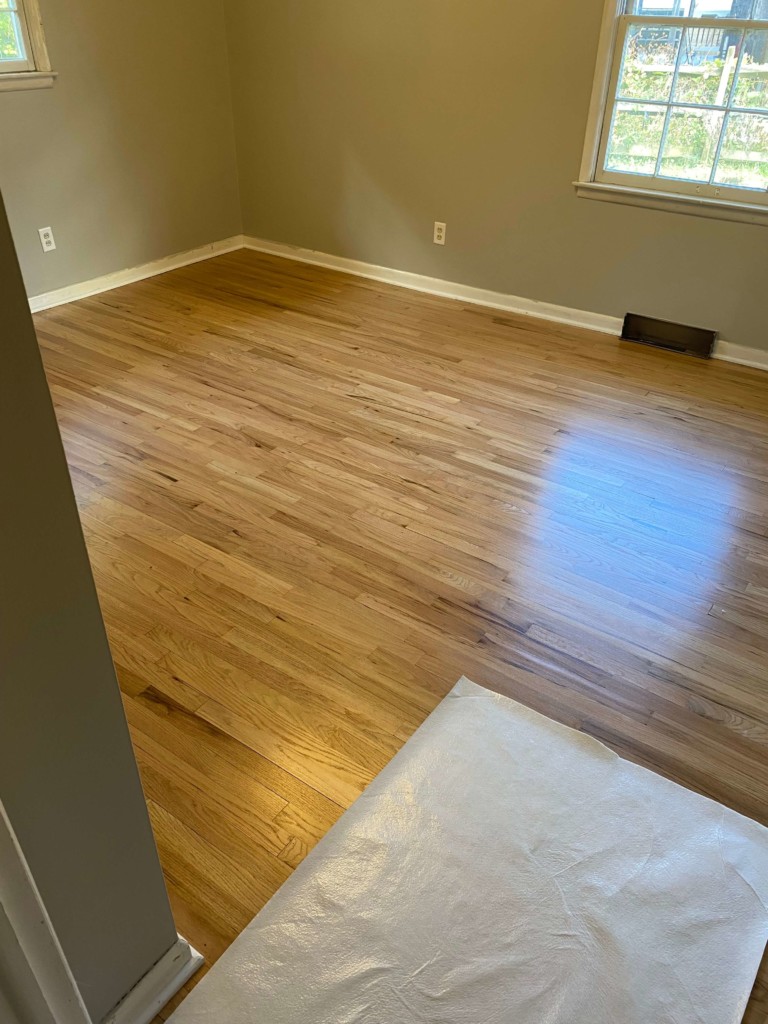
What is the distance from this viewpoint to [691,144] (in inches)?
127

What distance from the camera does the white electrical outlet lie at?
372 centimetres

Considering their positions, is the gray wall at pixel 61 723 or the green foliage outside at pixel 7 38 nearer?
the gray wall at pixel 61 723

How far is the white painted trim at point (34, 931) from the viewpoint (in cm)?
80

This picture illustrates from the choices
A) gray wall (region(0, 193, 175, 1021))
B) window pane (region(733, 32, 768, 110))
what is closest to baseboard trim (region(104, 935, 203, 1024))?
gray wall (region(0, 193, 175, 1021))

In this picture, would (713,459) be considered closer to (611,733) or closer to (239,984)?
(611,733)

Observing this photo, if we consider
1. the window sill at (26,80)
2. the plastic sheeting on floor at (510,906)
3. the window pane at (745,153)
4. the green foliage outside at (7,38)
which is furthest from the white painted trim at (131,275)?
the plastic sheeting on floor at (510,906)

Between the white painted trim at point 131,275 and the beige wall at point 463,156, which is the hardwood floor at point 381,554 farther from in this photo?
the beige wall at point 463,156

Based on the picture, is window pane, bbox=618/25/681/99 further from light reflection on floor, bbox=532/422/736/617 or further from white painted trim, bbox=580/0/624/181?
light reflection on floor, bbox=532/422/736/617

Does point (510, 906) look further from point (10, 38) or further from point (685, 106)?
point (10, 38)

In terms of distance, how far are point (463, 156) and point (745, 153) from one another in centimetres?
130

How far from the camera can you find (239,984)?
123 centimetres

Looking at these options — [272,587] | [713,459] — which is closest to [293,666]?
[272,587]

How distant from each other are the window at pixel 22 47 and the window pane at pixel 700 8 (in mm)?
2541

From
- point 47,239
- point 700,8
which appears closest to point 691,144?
point 700,8
